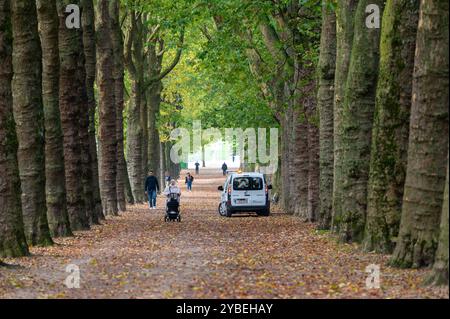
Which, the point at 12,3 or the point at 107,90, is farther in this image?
the point at 107,90

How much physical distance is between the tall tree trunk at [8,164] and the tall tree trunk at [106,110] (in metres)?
18.4

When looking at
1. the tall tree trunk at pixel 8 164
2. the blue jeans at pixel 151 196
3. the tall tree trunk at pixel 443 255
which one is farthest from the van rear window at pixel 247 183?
the tall tree trunk at pixel 443 255

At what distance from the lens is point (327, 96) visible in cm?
2920

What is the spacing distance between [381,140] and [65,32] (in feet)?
40.3

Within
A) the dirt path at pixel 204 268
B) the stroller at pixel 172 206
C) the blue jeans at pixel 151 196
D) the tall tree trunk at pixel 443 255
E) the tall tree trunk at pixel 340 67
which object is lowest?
the blue jeans at pixel 151 196

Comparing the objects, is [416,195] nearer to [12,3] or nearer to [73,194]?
[12,3]

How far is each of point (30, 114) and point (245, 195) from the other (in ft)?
71.1

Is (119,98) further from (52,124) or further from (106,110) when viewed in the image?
(52,124)

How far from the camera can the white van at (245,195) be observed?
147 ft

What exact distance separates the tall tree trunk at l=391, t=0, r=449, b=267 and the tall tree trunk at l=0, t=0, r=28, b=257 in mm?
7746

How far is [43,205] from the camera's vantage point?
2547 centimetres

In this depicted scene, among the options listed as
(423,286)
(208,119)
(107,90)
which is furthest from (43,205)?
(208,119)

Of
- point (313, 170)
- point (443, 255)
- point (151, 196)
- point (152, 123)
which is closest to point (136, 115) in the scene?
point (151, 196)

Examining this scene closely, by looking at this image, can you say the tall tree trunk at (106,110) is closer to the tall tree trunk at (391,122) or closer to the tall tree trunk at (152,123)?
the tall tree trunk at (391,122)
